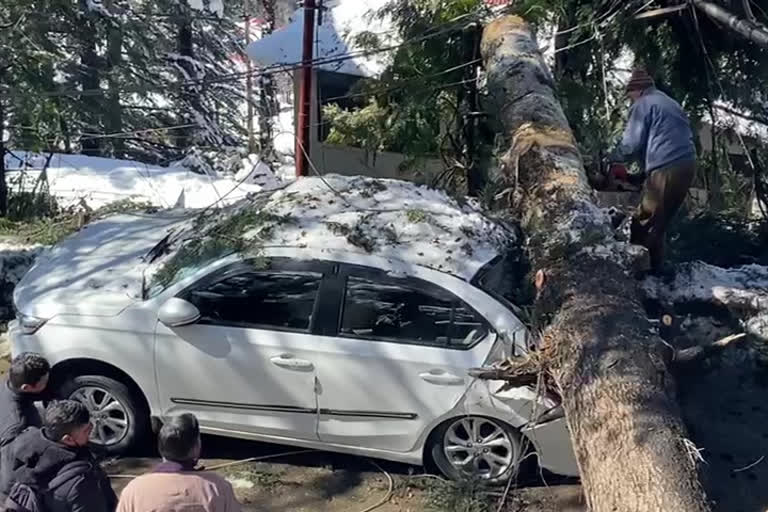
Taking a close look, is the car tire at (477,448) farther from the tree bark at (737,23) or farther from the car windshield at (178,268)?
the tree bark at (737,23)

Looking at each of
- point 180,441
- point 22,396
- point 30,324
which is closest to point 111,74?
point 30,324

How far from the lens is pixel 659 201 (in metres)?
7.11

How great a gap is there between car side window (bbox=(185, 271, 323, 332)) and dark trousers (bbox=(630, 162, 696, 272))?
2.80 meters

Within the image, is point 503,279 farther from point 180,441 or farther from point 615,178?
point 180,441

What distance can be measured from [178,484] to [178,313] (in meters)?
2.55

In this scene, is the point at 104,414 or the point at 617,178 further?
the point at 617,178

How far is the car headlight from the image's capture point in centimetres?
621

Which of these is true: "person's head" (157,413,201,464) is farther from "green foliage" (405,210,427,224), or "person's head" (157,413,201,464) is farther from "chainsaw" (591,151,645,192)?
"chainsaw" (591,151,645,192)

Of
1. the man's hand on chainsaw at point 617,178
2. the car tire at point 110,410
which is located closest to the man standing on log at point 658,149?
the man's hand on chainsaw at point 617,178

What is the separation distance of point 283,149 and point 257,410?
15700 mm

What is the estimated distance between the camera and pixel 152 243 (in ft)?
23.5

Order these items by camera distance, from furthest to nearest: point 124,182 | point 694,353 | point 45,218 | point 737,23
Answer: point 124,182
point 45,218
point 737,23
point 694,353

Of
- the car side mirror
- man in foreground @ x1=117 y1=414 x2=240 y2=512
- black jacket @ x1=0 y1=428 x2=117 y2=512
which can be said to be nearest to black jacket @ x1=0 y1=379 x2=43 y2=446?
black jacket @ x1=0 y1=428 x2=117 y2=512

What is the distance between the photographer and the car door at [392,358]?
576cm
